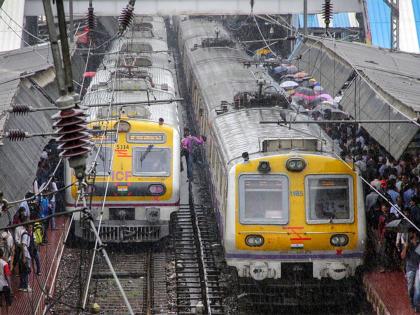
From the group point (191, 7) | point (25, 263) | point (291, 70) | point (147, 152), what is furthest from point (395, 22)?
point (25, 263)

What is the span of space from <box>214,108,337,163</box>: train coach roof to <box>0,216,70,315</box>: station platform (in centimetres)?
292

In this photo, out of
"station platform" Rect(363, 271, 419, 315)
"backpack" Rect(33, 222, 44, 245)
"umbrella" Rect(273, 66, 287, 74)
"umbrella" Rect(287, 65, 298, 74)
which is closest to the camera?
Answer: "station platform" Rect(363, 271, 419, 315)

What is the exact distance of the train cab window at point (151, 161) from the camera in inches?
622

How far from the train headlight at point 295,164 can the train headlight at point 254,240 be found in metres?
1.01

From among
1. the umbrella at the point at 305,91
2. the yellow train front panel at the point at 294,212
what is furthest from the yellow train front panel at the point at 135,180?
the umbrella at the point at 305,91

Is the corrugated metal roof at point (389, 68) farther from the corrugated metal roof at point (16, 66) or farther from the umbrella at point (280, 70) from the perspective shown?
the corrugated metal roof at point (16, 66)

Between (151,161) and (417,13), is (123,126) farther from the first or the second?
(417,13)

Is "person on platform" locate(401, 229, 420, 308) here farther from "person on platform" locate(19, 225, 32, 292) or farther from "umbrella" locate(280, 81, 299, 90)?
"umbrella" locate(280, 81, 299, 90)

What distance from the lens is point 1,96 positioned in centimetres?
1477

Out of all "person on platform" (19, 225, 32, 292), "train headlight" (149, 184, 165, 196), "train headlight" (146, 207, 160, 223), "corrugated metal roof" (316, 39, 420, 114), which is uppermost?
"corrugated metal roof" (316, 39, 420, 114)

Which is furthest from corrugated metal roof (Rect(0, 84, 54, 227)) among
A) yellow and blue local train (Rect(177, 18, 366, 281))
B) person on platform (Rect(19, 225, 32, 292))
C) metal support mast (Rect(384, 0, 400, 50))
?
metal support mast (Rect(384, 0, 400, 50))

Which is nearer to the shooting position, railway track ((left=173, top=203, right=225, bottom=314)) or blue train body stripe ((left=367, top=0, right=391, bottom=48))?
railway track ((left=173, top=203, right=225, bottom=314))

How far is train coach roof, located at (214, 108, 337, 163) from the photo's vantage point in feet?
43.7

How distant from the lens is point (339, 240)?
1252 centimetres
